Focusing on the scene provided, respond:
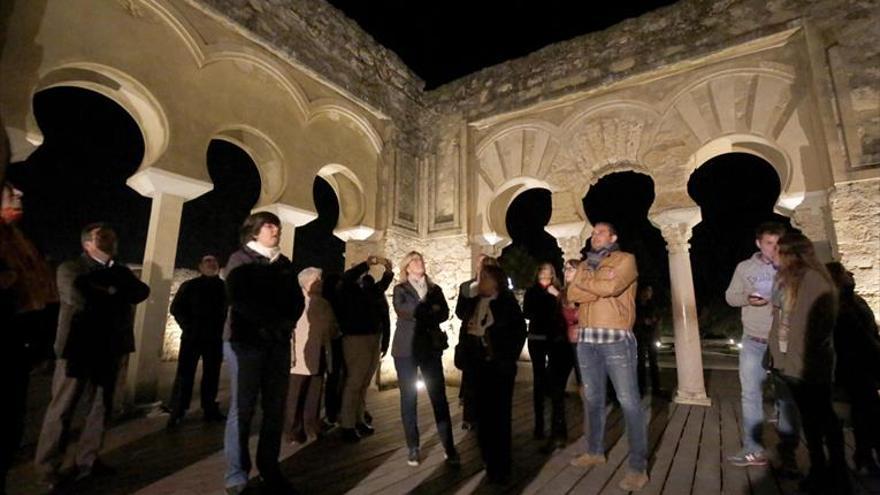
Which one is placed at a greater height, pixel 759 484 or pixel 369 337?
pixel 369 337

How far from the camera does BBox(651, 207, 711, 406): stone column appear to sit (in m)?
5.66

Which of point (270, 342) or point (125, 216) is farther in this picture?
point (125, 216)

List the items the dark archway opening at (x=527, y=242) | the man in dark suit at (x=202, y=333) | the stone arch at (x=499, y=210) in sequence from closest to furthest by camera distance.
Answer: the man in dark suit at (x=202, y=333) < the stone arch at (x=499, y=210) < the dark archway opening at (x=527, y=242)

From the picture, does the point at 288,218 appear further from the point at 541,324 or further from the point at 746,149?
the point at 746,149

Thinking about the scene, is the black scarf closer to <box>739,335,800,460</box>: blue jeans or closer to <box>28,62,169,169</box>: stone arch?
<box>739,335,800,460</box>: blue jeans

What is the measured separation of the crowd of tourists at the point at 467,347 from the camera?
8.17ft

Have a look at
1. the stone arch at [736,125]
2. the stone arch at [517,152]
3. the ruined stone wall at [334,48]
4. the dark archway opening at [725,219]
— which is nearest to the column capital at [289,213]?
the ruined stone wall at [334,48]

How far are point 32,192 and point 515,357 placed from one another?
46.0 ft

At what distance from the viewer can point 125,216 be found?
12.7m

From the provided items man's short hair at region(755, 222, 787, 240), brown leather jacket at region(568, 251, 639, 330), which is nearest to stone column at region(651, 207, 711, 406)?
man's short hair at region(755, 222, 787, 240)

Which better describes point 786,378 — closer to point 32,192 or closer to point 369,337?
point 369,337

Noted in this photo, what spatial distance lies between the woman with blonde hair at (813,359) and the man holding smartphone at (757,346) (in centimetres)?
48

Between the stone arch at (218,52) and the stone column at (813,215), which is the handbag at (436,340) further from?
the stone column at (813,215)

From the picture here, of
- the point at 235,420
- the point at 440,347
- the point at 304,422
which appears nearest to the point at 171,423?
the point at 304,422
